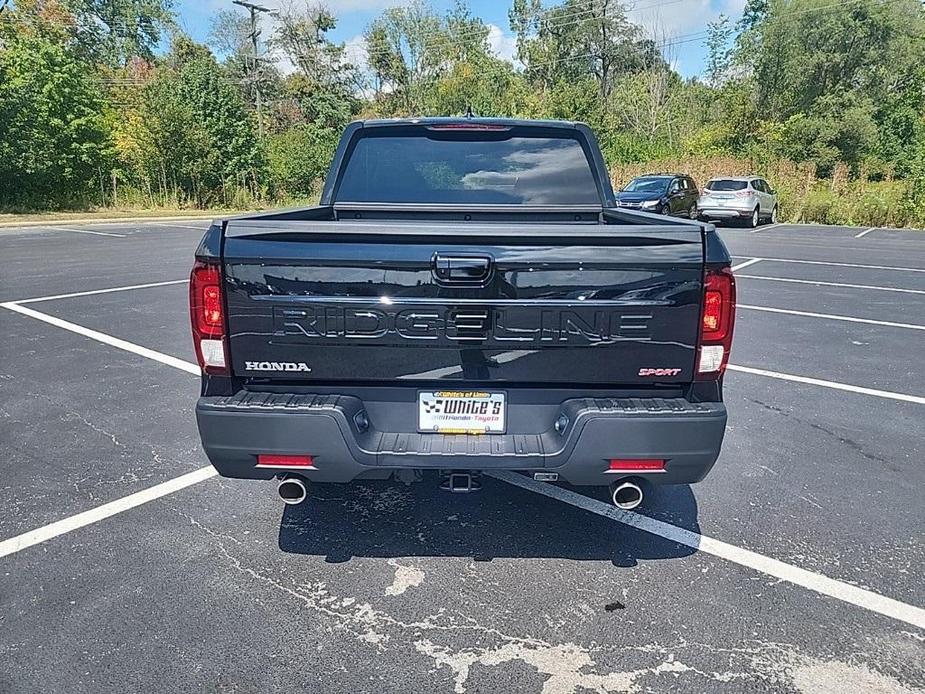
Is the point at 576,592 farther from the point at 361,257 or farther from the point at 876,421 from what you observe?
the point at 876,421

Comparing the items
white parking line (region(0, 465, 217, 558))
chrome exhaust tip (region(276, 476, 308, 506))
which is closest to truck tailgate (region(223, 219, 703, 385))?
chrome exhaust tip (region(276, 476, 308, 506))

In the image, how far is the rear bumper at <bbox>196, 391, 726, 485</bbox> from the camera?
2.73 meters

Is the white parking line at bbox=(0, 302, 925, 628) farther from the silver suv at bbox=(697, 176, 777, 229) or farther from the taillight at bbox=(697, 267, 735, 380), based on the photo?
the silver suv at bbox=(697, 176, 777, 229)

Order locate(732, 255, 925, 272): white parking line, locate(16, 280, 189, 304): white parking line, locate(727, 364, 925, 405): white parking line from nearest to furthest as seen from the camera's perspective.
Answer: locate(727, 364, 925, 405): white parking line → locate(16, 280, 189, 304): white parking line → locate(732, 255, 925, 272): white parking line

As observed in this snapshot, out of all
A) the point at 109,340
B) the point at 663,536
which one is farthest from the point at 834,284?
the point at 109,340

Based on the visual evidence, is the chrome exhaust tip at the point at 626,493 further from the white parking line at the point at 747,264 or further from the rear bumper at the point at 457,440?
the white parking line at the point at 747,264

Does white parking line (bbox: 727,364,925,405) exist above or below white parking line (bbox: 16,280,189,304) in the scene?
below

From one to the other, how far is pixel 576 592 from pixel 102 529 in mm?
2361

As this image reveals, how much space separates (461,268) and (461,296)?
0.37ft

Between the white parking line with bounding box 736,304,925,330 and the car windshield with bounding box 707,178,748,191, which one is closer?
the white parking line with bounding box 736,304,925,330

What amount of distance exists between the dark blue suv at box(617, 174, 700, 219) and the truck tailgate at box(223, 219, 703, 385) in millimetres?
18508

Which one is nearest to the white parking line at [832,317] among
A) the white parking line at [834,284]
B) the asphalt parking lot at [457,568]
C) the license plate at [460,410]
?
the white parking line at [834,284]

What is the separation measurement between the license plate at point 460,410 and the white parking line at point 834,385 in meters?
4.22

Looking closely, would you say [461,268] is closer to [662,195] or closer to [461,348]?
[461,348]
